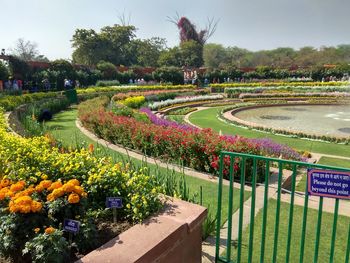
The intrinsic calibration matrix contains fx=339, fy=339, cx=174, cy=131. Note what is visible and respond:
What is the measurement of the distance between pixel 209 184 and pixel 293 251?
2215 millimetres

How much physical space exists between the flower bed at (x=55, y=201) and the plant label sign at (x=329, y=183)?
131 cm

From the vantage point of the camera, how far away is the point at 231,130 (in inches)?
473

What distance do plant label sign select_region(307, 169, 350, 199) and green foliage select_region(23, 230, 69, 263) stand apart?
183cm

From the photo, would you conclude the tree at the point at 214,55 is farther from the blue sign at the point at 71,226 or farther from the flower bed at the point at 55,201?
the blue sign at the point at 71,226

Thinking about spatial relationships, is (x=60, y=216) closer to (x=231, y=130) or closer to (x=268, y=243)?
(x=268, y=243)

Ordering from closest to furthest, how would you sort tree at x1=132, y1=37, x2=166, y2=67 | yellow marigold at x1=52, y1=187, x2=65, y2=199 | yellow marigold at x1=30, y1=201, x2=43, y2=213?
yellow marigold at x1=30, y1=201, x2=43, y2=213 < yellow marigold at x1=52, y1=187, x2=65, y2=199 < tree at x1=132, y1=37, x2=166, y2=67

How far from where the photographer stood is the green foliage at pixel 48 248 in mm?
2250

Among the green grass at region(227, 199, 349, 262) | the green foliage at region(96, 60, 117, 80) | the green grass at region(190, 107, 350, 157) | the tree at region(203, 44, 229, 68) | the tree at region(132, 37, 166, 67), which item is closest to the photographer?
the green grass at region(227, 199, 349, 262)

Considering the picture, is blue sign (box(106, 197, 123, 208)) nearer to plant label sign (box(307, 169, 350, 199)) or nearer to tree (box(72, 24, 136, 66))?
plant label sign (box(307, 169, 350, 199))

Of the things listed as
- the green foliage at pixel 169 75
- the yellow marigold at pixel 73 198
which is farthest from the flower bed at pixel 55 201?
the green foliage at pixel 169 75

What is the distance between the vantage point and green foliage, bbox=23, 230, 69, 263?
2.25 m

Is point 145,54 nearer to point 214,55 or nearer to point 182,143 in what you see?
point 214,55

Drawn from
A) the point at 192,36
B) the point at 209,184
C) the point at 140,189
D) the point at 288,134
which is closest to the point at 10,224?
the point at 140,189

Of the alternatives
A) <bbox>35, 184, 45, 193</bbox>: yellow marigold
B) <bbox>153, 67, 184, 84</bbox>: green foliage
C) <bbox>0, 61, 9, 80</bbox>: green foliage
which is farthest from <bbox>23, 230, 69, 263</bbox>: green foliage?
<bbox>153, 67, 184, 84</bbox>: green foliage
